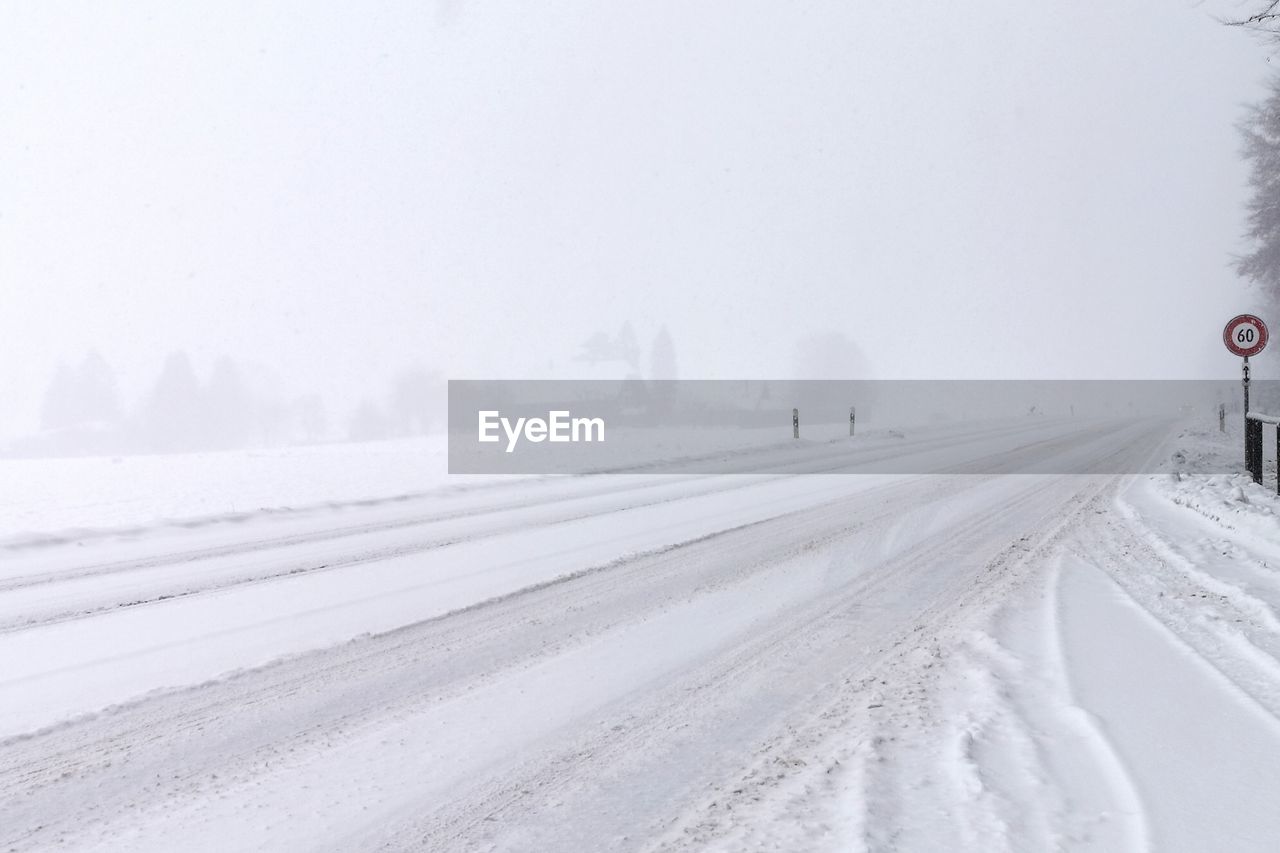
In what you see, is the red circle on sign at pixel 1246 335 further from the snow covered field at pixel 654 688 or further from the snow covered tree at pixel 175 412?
the snow covered tree at pixel 175 412

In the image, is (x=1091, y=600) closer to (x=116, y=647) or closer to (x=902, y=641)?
(x=902, y=641)

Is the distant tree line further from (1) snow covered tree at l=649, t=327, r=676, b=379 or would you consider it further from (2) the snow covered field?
(2) the snow covered field

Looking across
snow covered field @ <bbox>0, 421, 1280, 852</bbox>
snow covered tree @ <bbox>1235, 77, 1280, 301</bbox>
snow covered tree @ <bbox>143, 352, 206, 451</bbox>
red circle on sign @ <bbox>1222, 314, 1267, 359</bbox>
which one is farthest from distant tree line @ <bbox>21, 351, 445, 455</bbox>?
red circle on sign @ <bbox>1222, 314, 1267, 359</bbox>

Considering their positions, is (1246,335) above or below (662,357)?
below

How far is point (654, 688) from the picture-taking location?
3764 mm

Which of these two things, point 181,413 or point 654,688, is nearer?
point 654,688

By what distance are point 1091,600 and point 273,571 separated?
261 inches

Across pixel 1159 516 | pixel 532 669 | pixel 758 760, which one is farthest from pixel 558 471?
pixel 758 760

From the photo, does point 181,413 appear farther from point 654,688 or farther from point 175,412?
point 654,688

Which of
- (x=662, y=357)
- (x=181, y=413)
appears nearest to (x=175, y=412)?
(x=181, y=413)

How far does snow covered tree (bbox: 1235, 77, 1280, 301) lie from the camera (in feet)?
83.9

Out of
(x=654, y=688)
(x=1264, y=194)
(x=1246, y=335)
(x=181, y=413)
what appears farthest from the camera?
(x=181, y=413)

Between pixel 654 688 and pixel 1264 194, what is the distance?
33316 mm

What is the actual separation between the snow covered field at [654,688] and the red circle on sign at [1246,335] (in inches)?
257
